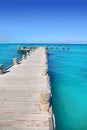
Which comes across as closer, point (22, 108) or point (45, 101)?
point (45, 101)

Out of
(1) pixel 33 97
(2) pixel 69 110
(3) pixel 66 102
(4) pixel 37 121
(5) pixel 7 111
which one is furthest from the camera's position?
(3) pixel 66 102

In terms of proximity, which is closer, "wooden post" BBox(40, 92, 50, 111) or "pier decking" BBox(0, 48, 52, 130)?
"pier decking" BBox(0, 48, 52, 130)

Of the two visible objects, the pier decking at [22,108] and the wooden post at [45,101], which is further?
the wooden post at [45,101]

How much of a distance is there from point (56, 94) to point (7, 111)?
29.4 feet

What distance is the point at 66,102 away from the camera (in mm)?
16016

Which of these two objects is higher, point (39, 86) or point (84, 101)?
point (39, 86)

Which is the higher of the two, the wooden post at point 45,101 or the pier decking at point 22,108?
the wooden post at point 45,101

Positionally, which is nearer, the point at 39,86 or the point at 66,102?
the point at 39,86

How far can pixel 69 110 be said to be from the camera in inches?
568

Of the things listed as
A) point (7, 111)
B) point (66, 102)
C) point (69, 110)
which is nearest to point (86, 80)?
point (66, 102)

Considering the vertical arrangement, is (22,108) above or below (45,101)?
below

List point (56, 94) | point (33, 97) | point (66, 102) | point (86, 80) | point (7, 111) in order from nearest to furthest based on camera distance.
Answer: point (7, 111) → point (33, 97) → point (66, 102) → point (56, 94) → point (86, 80)

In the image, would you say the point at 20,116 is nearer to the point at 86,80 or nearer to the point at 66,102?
the point at 66,102

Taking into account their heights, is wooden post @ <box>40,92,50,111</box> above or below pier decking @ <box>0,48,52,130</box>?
above
